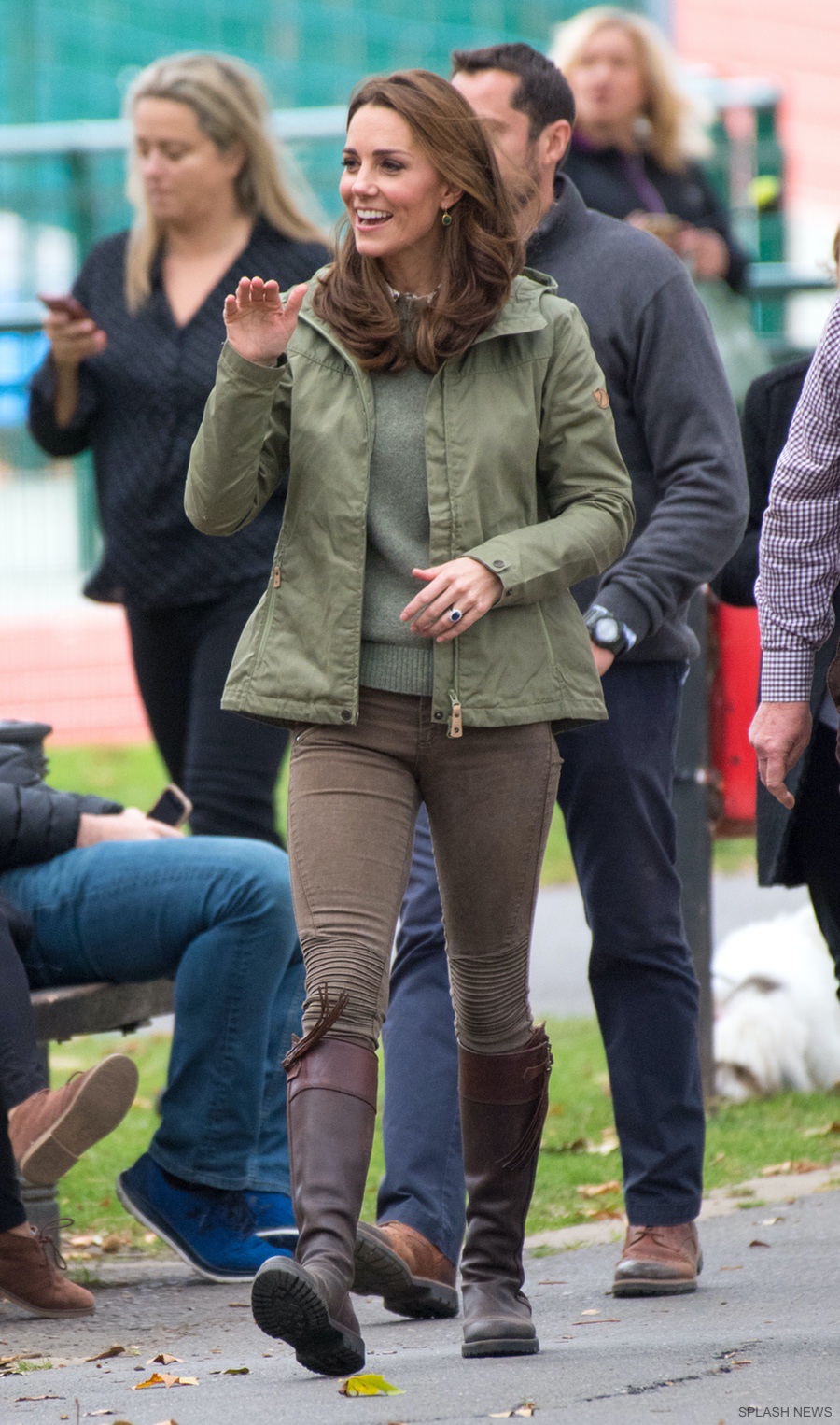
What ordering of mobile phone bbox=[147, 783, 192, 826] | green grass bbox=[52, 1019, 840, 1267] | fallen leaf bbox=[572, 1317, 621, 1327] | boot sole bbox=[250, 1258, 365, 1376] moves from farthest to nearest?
1. green grass bbox=[52, 1019, 840, 1267]
2. mobile phone bbox=[147, 783, 192, 826]
3. fallen leaf bbox=[572, 1317, 621, 1327]
4. boot sole bbox=[250, 1258, 365, 1376]

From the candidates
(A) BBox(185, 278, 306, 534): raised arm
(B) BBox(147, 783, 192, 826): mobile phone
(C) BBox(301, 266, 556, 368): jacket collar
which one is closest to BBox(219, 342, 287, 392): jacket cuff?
(A) BBox(185, 278, 306, 534): raised arm

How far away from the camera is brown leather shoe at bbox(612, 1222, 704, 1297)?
423 cm

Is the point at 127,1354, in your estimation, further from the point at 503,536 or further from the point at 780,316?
the point at 780,316

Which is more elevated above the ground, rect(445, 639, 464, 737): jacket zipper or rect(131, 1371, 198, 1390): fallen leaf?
rect(445, 639, 464, 737): jacket zipper

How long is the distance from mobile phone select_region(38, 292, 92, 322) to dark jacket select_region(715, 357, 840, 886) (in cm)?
198

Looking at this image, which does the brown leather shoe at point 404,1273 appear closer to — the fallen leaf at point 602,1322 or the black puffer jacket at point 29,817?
the fallen leaf at point 602,1322

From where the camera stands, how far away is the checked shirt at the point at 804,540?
3.48 metres

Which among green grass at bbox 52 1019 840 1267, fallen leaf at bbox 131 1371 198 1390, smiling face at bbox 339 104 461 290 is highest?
→ smiling face at bbox 339 104 461 290

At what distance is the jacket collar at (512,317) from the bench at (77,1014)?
144 centimetres

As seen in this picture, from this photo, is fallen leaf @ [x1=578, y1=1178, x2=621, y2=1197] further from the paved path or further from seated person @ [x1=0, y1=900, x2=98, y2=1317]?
seated person @ [x1=0, y1=900, x2=98, y2=1317]

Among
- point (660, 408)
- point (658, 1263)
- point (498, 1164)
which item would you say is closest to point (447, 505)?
point (660, 408)

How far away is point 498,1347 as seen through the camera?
362 centimetres

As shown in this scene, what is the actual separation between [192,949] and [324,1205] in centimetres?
122

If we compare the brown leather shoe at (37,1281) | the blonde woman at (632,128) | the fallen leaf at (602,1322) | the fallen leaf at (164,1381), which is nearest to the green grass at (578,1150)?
the brown leather shoe at (37,1281)
